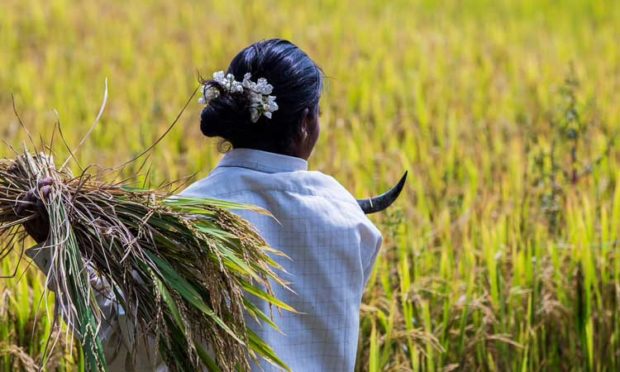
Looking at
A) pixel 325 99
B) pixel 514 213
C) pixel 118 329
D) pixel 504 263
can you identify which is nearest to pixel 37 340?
pixel 118 329

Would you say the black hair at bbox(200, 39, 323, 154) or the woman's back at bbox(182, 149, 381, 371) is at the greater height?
the black hair at bbox(200, 39, 323, 154)

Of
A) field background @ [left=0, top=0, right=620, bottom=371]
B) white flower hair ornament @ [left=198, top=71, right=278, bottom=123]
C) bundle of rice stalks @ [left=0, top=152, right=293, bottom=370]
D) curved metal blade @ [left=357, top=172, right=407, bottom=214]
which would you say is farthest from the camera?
field background @ [left=0, top=0, right=620, bottom=371]

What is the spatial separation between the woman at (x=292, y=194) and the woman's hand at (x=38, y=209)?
247mm

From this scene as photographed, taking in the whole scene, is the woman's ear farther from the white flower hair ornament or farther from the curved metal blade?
the curved metal blade

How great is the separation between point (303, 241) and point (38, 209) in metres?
0.44

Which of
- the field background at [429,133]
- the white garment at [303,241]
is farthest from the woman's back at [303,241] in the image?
the field background at [429,133]

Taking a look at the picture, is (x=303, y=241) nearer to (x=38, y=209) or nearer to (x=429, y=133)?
(x=38, y=209)

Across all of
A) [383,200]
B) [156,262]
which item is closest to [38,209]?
[156,262]

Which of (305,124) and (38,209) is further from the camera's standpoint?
(305,124)

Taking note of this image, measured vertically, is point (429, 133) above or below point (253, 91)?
above

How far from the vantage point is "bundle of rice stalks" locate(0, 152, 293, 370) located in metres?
1.70

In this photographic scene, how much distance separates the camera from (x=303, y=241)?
1.90 m

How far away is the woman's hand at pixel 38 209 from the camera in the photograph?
1.73 meters

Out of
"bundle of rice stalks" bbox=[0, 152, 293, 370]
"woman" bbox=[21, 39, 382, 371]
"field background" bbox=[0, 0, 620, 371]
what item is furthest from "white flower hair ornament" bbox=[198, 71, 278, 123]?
"field background" bbox=[0, 0, 620, 371]
